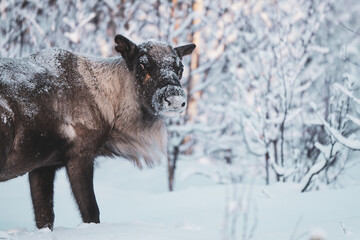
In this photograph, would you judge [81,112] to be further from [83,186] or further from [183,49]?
[183,49]

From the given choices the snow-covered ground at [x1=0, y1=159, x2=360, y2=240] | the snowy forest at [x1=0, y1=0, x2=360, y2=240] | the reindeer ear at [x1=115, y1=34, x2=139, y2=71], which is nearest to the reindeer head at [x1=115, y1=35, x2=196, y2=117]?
the reindeer ear at [x1=115, y1=34, x2=139, y2=71]

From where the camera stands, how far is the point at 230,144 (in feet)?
37.3

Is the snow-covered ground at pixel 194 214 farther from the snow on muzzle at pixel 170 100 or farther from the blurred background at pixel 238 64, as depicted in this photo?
the blurred background at pixel 238 64

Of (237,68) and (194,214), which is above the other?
(237,68)

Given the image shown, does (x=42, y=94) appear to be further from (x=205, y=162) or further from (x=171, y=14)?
(x=205, y=162)

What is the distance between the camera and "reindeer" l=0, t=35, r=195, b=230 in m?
4.36

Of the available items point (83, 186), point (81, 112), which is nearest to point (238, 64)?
point (81, 112)

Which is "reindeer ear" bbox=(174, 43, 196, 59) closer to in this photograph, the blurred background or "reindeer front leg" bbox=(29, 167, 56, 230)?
"reindeer front leg" bbox=(29, 167, 56, 230)

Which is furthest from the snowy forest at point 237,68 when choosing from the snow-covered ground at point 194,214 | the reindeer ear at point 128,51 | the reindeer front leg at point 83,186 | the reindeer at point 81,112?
→ the reindeer front leg at point 83,186

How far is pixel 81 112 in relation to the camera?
186 inches

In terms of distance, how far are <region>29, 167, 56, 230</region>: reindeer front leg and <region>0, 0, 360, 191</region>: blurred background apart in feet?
12.7

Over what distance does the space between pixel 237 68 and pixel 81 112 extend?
285 inches

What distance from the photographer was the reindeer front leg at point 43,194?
5059 mm

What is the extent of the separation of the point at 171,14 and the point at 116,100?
606 cm
